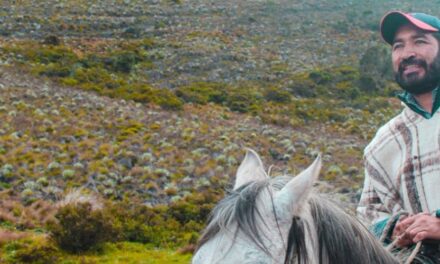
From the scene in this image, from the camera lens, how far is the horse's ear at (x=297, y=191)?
1.70m

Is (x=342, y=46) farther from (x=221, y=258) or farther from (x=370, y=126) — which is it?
(x=221, y=258)

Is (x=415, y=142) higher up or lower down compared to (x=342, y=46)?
higher up

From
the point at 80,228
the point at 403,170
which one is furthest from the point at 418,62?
the point at 80,228

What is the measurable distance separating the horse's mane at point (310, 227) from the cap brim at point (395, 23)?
112cm

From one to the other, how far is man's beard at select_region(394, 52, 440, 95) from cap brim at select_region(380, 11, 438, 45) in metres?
0.15

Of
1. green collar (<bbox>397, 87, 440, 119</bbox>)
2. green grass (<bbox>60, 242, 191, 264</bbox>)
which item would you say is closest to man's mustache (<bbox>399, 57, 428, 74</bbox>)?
green collar (<bbox>397, 87, 440, 119</bbox>)

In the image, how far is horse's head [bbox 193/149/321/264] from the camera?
1.68 metres

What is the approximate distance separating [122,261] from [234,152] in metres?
9.08

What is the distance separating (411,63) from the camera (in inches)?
105

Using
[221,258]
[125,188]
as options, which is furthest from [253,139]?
[221,258]

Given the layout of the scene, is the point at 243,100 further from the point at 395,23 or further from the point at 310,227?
the point at 310,227

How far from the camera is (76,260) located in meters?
8.98

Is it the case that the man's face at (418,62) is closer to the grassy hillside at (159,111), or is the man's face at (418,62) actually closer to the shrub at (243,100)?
the grassy hillside at (159,111)

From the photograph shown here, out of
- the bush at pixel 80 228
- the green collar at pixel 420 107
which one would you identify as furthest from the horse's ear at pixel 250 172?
the bush at pixel 80 228
